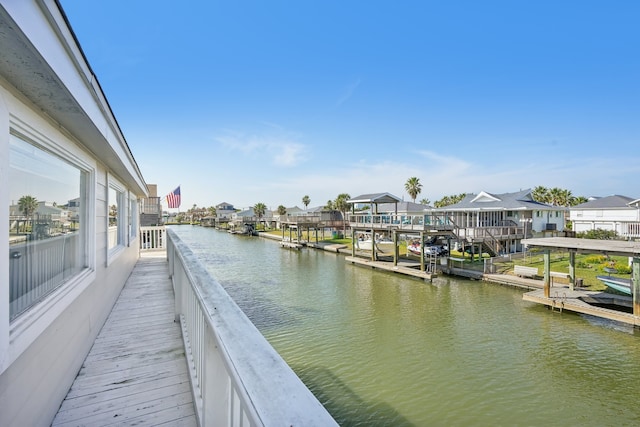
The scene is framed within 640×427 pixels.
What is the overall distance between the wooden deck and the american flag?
14.6 meters

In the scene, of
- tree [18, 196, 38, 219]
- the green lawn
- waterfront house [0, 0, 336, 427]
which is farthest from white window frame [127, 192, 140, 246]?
the green lawn

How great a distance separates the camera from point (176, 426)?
7.45 feet

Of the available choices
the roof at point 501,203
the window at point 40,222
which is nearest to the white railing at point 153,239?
the window at point 40,222

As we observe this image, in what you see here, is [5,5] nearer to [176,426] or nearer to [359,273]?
[176,426]

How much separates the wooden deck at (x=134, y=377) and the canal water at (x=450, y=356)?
371cm

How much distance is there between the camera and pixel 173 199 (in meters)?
18.8

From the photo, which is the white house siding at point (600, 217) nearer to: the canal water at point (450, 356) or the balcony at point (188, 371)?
the canal water at point (450, 356)

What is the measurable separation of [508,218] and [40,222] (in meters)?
29.2

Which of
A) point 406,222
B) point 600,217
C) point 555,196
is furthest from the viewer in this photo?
point 555,196

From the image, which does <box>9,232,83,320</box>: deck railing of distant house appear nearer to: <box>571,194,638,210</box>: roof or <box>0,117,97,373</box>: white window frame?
<box>0,117,97,373</box>: white window frame

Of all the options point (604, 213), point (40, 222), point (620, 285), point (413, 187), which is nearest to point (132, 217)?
point (40, 222)

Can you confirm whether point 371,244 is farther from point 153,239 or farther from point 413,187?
point 413,187

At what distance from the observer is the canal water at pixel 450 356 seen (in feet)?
19.6

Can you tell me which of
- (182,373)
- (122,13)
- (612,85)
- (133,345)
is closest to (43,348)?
(182,373)
